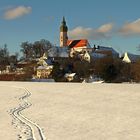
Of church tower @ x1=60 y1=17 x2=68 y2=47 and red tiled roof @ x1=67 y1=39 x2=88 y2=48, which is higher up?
church tower @ x1=60 y1=17 x2=68 y2=47

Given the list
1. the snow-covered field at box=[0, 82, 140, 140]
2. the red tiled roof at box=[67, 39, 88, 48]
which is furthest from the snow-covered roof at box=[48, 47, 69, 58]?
the snow-covered field at box=[0, 82, 140, 140]

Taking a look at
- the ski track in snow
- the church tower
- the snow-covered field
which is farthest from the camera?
the church tower

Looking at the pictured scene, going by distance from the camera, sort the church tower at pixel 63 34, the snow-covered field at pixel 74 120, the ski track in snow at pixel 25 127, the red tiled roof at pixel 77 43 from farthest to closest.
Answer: the church tower at pixel 63 34
the red tiled roof at pixel 77 43
the snow-covered field at pixel 74 120
the ski track in snow at pixel 25 127

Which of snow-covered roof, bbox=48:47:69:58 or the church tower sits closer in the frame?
snow-covered roof, bbox=48:47:69:58

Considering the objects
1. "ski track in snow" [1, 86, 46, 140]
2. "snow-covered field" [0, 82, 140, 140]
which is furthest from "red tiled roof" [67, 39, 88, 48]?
"ski track in snow" [1, 86, 46, 140]

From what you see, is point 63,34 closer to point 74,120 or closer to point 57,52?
point 57,52

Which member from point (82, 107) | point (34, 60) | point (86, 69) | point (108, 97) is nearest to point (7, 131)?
point (82, 107)

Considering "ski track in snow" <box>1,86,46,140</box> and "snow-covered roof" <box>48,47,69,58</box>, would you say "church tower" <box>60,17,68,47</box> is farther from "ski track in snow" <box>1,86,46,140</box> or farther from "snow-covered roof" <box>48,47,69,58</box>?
"ski track in snow" <box>1,86,46,140</box>

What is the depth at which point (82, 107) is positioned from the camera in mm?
15062

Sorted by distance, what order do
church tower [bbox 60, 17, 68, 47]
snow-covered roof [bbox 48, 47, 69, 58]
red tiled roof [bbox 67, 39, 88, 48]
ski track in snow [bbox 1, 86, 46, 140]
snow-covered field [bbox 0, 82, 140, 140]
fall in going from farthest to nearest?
1. church tower [bbox 60, 17, 68, 47]
2. red tiled roof [bbox 67, 39, 88, 48]
3. snow-covered roof [bbox 48, 47, 69, 58]
4. snow-covered field [bbox 0, 82, 140, 140]
5. ski track in snow [bbox 1, 86, 46, 140]

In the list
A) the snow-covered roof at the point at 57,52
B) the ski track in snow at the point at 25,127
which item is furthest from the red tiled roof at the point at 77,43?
the ski track in snow at the point at 25,127

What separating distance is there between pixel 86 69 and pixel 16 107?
70.9 metres

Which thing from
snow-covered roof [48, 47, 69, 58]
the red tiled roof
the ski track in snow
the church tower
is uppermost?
the church tower

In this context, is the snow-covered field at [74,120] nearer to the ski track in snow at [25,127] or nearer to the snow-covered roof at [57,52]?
the ski track in snow at [25,127]
